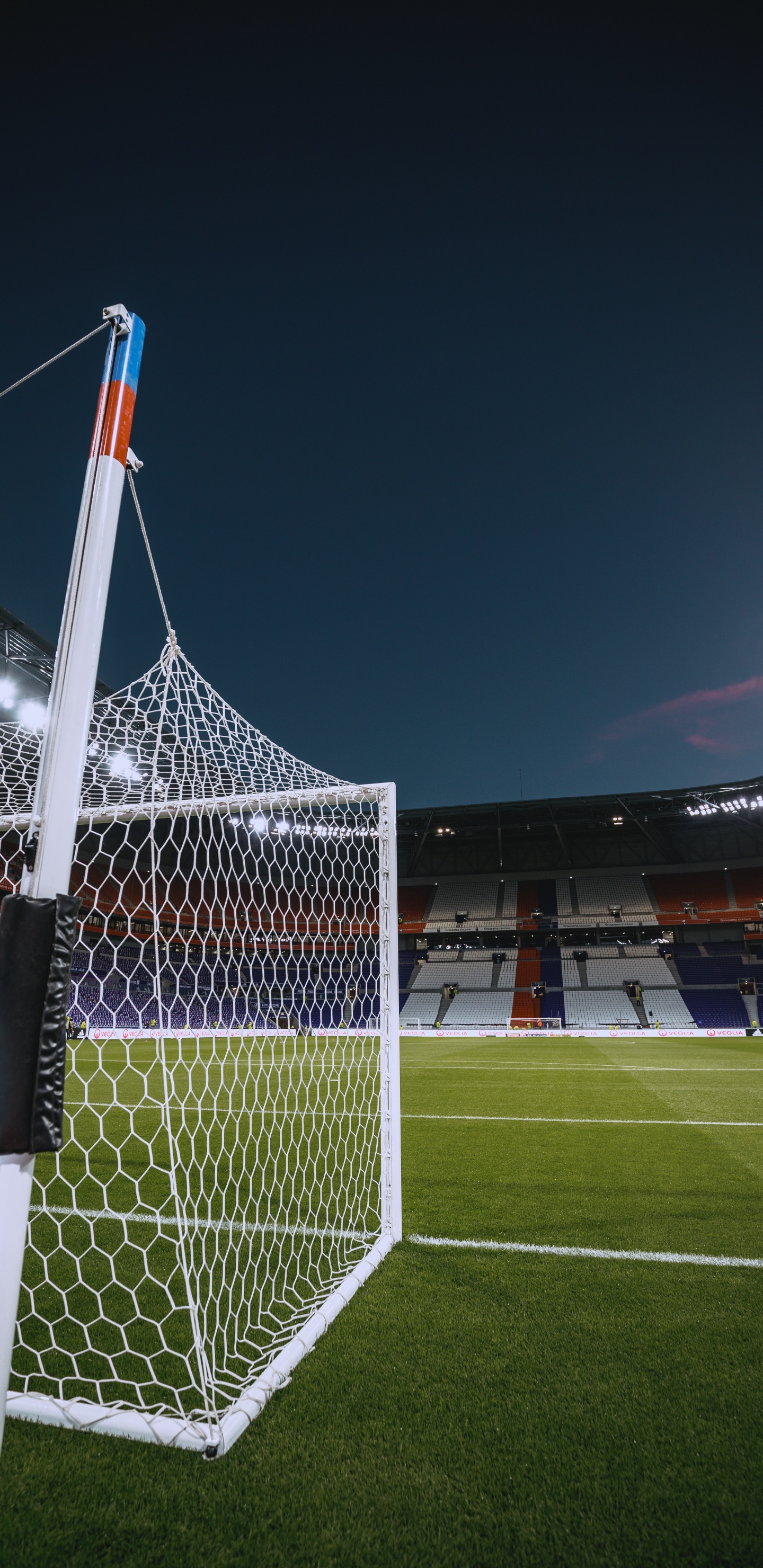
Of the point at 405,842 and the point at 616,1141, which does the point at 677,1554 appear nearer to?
the point at 616,1141

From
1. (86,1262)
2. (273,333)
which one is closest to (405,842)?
(86,1262)

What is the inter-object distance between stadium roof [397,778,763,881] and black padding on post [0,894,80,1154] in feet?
96.7

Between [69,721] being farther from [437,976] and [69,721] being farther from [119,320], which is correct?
[437,976]

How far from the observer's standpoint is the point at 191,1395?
5.66 feet

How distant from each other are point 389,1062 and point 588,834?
36442 millimetres

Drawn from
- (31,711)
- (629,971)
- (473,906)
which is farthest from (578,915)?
(31,711)

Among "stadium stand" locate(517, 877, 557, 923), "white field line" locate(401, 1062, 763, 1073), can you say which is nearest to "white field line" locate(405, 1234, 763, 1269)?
"white field line" locate(401, 1062, 763, 1073)

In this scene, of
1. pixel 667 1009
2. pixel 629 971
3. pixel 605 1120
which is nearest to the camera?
pixel 605 1120

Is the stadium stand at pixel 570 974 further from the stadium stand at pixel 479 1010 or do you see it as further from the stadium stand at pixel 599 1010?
the stadium stand at pixel 479 1010

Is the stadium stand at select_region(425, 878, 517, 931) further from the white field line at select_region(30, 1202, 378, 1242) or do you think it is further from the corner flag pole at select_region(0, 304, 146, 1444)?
the corner flag pole at select_region(0, 304, 146, 1444)

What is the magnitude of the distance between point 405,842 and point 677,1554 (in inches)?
1379

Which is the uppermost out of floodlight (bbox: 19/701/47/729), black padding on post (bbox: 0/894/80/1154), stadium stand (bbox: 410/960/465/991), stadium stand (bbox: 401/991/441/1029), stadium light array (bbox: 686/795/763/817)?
stadium light array (bbox: 686/795/763/817)

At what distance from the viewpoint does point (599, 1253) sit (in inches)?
107

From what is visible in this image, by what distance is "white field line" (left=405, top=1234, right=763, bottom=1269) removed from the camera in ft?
8.62
